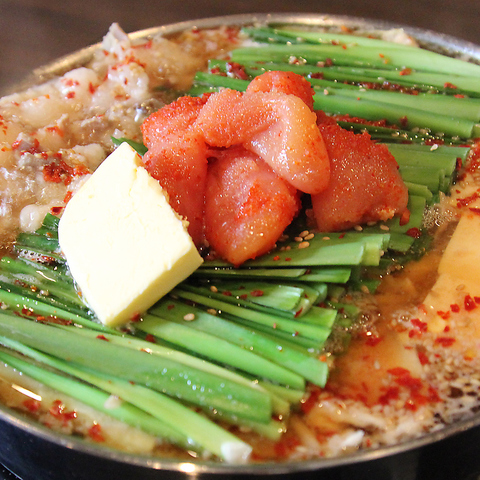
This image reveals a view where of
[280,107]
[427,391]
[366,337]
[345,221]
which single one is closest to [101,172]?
[280,107]

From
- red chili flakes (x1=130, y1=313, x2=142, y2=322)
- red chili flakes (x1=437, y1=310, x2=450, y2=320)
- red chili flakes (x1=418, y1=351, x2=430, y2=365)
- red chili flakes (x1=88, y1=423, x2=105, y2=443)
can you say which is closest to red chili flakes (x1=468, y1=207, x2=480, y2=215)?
red chili flakes (x1=437, y1=310, x2=450, y2=320)

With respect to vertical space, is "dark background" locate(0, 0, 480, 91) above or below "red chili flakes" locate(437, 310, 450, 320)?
above

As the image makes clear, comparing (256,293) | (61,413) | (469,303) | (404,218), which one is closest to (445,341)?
(469,303)

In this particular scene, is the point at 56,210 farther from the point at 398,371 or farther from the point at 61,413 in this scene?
the point at 398,371

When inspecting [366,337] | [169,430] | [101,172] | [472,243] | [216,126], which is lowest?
[169,430]

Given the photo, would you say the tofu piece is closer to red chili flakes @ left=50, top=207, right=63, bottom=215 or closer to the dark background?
red chili flakes @ left=50, top=207, right=63, bottom=215

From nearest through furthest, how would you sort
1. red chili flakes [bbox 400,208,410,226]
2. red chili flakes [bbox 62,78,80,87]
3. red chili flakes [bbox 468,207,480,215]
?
red chili flakes [bbox 400,208,410,226] → red chili flakes [bbox 468,207,480,215] → red chili flakes [bbox 62,78,80,87]

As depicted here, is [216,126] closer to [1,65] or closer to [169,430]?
[169,430]
